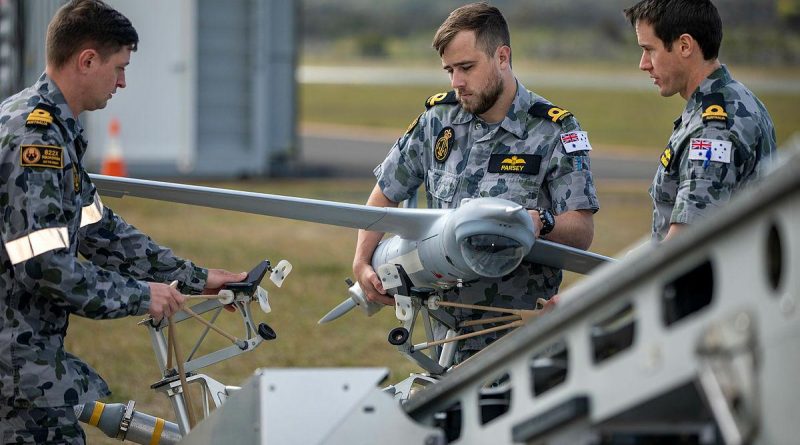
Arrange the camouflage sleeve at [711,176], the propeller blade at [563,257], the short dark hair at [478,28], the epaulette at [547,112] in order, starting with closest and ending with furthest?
the camouflage sleeve at [711,176], the propeller blade at [563,257], the short dark hair at [478,28], the epaulette at [547,112]

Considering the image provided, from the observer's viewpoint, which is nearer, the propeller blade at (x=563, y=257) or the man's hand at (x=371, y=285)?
the propeller blade at (x=563, y=257)

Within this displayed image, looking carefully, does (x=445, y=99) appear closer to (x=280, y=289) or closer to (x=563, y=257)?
(x=563, y=257)

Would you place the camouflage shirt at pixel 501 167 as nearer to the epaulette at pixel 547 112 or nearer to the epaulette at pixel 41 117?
the epaulette at pixel 547 112

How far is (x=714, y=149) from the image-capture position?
4414 millimetres

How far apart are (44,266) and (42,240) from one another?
0.26ft

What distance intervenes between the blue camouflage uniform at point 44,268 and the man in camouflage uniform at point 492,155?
53.8 inches

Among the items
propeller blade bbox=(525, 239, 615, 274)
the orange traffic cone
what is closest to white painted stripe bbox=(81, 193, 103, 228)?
propeller blade bbox=(525, 239, 615, 274)

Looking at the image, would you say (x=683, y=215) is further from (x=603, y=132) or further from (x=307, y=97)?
(x=307, y=97)

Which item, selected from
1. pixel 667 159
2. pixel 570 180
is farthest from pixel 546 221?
pixel 667 159

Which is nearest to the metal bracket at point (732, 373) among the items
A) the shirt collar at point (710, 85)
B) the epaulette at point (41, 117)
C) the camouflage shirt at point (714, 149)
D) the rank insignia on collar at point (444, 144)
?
the camouflage shirt at point (714, 149)

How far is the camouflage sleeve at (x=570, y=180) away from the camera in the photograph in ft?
16.4

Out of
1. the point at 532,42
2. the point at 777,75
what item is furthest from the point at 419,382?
the point at 532,42

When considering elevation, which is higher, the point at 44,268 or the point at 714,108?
the point at 714,108

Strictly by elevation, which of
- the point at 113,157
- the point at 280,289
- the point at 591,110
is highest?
the point at 113,157
